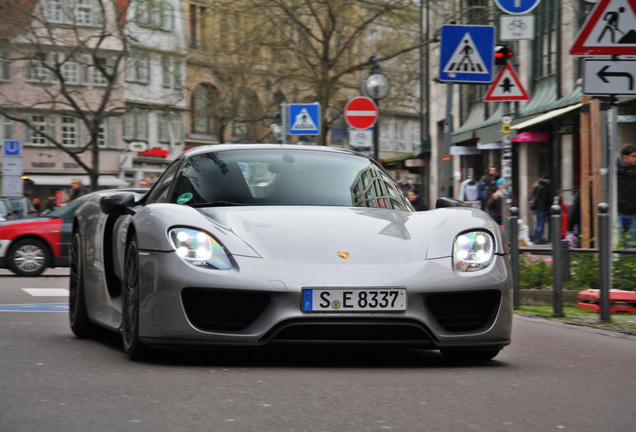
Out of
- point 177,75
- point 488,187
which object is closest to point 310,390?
point 488,187

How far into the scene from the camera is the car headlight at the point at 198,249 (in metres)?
5.76

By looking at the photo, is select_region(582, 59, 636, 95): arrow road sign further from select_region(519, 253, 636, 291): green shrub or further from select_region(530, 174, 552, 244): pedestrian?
select_region(530, 174, 552, 244): pedestrian

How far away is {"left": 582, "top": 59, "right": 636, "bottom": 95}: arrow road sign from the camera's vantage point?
9758 millimetres

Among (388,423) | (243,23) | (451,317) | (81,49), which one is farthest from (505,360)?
(81,49)

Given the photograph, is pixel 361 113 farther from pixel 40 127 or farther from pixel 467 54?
pixel 40 127

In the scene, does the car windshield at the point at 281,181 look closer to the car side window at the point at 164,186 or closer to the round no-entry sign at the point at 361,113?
the car side window at the point at 164,186

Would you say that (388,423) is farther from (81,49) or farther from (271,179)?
(81,49)

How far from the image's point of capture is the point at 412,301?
5.75m

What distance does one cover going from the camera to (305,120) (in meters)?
23.4

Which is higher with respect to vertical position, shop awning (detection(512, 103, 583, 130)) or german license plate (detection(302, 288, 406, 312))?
shop awning (detection(512, 103, 583, 130))

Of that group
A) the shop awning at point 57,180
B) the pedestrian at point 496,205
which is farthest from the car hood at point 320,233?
the shop awning at point 57,180

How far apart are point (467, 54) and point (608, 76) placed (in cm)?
470

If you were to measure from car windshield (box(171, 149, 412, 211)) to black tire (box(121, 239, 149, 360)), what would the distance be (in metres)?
0.53

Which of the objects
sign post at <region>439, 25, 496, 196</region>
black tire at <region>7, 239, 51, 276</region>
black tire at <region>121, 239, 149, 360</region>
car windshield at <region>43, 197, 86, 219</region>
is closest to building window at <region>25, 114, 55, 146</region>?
car windshield at <region>43, 197, 86, 219</region>
